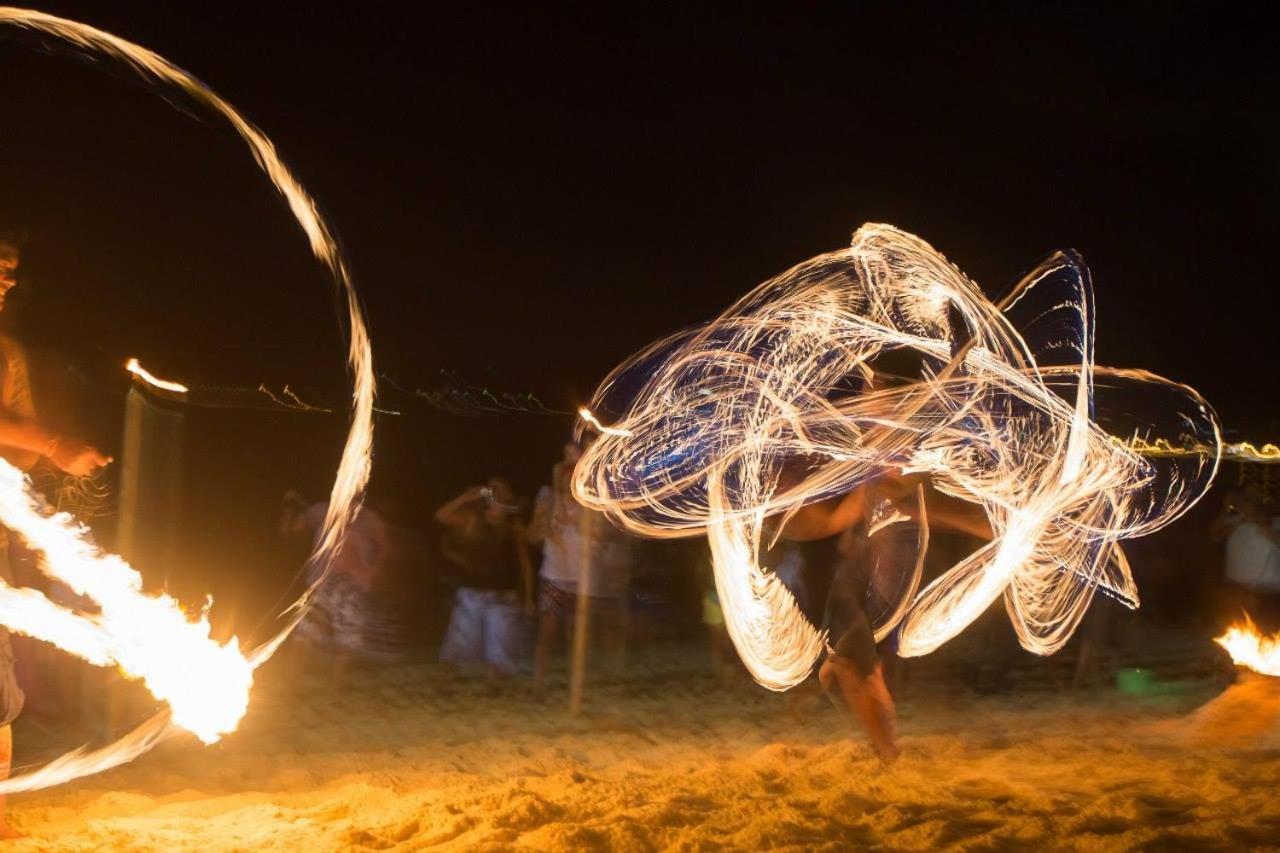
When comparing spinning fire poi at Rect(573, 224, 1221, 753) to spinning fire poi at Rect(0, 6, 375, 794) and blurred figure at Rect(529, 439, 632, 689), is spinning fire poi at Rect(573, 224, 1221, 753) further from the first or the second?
spinning fire poi at Rect(0, 6, 375, 794)

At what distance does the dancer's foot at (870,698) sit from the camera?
239 inches

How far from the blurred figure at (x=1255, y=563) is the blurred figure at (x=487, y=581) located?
17.5 feet

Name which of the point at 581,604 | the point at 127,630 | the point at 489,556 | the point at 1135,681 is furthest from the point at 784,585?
the point at 127,630

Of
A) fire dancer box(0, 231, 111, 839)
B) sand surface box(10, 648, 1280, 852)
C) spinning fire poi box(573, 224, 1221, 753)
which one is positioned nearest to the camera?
fire dancer box(0, 231, 111, 839)

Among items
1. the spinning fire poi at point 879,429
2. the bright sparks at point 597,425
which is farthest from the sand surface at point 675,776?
the bright sparks at point 597,425

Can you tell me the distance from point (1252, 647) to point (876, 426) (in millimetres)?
3616

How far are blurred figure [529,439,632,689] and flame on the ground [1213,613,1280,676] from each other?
4.43 m

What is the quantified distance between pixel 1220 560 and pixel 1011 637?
A: 2.60 metres

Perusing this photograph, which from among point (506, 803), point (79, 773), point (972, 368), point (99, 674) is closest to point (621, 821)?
point (506, 803)

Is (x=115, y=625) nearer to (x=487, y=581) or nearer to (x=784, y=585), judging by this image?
(x=487, y=581)

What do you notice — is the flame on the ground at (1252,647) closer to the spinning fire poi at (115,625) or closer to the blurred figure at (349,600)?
the blurred figure at (349,600)

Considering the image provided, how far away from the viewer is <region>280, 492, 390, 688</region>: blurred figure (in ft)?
29.1

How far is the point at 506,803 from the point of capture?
503 centimetres

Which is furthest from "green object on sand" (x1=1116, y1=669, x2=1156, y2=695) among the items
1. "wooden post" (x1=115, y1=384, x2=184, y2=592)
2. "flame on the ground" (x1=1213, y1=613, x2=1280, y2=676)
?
"wooden post" (x1=115, y1=384, x2=184, y2=592)
